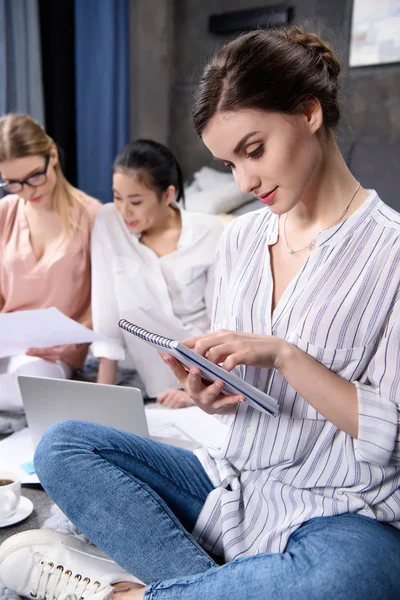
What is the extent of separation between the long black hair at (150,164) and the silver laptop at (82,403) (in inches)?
27.9

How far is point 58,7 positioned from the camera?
10.2 feet

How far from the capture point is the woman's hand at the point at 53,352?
192 centimetres

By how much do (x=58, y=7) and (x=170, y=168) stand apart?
1.71m

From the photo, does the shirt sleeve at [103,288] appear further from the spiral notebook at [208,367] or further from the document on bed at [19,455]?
the spiral notebook at [208,367]

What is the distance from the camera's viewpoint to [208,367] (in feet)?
2.82

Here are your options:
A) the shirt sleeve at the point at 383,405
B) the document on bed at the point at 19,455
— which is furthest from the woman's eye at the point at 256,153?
the document on bed at the point at 19,455

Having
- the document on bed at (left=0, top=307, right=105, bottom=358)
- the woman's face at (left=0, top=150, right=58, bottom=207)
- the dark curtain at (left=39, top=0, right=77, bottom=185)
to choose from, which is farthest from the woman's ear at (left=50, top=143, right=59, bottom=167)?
the dark curtain at (left=39, top=0, right=77, bottom=185)

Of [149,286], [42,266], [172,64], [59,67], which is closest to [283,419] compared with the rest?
[149,286]

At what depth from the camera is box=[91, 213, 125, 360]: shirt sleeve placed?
186 centimetres

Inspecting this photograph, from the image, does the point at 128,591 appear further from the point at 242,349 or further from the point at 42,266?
the point at 42,266

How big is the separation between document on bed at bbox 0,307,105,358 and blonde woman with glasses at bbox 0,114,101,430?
0.17 m

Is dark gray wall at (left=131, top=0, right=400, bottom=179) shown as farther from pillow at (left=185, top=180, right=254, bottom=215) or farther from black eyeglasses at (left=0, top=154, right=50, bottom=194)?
black eyeglasses at (left=0, top=154, right=50, bottom=194)

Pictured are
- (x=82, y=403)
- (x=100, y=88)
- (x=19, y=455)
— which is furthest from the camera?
(x=100, y=88)

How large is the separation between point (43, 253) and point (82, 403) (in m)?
0.69
